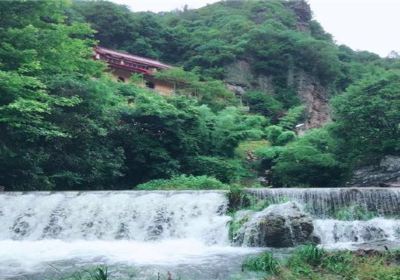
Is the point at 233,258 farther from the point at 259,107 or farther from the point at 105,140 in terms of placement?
the point at 259,107

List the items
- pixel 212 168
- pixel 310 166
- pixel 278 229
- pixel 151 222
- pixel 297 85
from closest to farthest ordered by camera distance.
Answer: pixel 278 229, pixel 151 222, pixel 310 166, pixel 212 168, pixel 297 85

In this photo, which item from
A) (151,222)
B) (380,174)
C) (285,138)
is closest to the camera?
(151,222)

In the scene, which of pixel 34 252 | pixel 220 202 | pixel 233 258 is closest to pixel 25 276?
pixel 34 252

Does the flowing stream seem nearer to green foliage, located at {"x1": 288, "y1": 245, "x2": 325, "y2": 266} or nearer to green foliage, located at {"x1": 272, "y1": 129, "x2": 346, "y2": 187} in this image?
green foliage, located at {"x1": 288, "y1": 245, "x2": 325, "y2": 266}

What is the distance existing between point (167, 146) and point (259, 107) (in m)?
18.0

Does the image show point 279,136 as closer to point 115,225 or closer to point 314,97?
point 115,225

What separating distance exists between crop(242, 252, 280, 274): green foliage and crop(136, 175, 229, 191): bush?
9.63 metres

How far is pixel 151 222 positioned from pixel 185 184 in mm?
5050

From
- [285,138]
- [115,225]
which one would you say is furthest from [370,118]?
[115,225]

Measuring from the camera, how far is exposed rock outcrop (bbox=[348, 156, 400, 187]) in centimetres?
1852

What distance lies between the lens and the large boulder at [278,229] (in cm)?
1061

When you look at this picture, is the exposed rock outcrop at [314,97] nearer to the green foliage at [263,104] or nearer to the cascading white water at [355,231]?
the green foliage at [263,104]

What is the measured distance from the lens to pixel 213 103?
31.1 m

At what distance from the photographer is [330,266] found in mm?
7191
